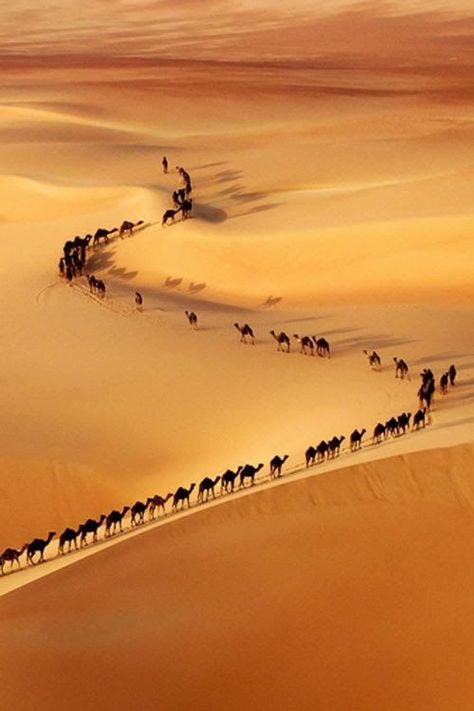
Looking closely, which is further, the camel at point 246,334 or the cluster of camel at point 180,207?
the cluster of camel at point 180,207

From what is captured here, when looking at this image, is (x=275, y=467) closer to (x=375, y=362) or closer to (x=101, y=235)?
(x=375, y=362)

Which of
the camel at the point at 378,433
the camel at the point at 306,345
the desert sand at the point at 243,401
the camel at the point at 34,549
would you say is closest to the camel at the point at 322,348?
the camel at the point at 306,345

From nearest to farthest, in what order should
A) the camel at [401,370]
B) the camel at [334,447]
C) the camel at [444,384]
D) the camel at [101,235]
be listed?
1. the camel at [334,447]
2. the camel at [444,384]
3. the camel at [401,370]
4. the camel at [101,235]

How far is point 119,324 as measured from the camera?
1991 centimetres

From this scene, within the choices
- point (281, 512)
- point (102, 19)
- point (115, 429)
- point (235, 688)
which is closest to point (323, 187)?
point (115, 429)

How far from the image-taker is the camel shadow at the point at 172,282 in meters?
23.1

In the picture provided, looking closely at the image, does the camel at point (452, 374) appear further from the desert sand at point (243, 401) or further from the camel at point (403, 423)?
the camel at point (403, 423)

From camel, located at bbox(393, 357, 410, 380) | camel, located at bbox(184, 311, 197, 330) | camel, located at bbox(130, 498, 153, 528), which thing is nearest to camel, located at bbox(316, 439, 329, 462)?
camel, located at bbox(130, 498, 153, 528)

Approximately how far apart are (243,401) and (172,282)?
7.20 meters

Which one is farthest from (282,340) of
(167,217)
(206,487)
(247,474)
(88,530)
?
(167,217)

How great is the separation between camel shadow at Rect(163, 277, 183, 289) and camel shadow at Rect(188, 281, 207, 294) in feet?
0.82

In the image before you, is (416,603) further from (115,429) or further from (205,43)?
(205,43)

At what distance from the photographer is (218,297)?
2256 cm

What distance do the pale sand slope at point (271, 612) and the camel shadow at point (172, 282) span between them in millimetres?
12653
